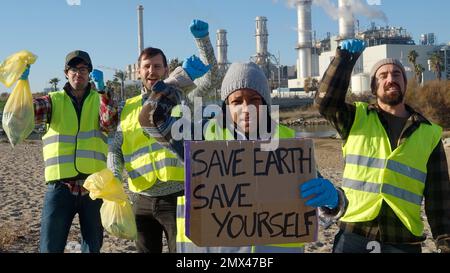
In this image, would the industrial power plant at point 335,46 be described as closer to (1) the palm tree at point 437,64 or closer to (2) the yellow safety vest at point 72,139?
(1) the palm tree at point 437,64

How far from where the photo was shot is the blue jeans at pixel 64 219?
11.9 feet

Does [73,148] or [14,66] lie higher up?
[14,66]

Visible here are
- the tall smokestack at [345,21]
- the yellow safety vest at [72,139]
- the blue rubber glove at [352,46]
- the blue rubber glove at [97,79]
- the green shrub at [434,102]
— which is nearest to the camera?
the blue rubber glove at [352,46]

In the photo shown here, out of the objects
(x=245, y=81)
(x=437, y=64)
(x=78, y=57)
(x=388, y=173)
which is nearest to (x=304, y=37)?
(x=437, y=64)

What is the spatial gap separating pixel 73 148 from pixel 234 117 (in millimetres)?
1732

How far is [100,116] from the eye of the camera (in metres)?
3.83

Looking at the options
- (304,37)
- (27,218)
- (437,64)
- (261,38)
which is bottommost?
(27,218)

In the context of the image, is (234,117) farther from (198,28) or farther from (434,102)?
(434,102)

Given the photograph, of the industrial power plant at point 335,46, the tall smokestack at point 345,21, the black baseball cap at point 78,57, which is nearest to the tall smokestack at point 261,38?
the industrial power plant at point 335,46

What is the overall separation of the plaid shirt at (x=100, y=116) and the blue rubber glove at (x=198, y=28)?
2.69 feet

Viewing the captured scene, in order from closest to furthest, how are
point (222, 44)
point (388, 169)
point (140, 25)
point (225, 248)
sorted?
point (225, 248)
point (388, 169)
point (140, 25)
point (222, 44)

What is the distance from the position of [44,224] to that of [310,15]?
88.8 metres

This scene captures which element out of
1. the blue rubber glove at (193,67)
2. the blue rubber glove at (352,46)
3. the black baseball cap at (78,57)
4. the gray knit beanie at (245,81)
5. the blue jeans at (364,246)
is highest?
the black baseball cap at (78,57)
